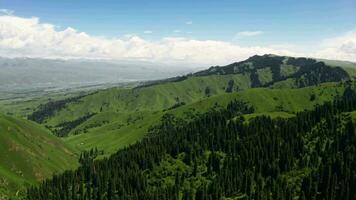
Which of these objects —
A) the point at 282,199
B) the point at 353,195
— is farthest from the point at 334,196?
the point at 282,199

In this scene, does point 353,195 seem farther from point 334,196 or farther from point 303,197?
point 303,197

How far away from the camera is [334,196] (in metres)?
198

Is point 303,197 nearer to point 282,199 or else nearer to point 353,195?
point 282,199

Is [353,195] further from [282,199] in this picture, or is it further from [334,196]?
[282,199]

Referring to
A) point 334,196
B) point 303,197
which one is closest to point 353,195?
point 334,196

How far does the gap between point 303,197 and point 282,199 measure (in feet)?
35.6

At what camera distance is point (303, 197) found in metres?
199

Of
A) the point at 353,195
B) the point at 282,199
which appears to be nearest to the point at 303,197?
the point at 282,199

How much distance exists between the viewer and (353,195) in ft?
643

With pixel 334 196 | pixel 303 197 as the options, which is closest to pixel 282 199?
pixel 303 197

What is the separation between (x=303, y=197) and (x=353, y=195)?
24.7 metres

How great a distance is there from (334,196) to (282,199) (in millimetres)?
26704

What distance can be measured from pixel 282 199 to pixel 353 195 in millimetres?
35495
